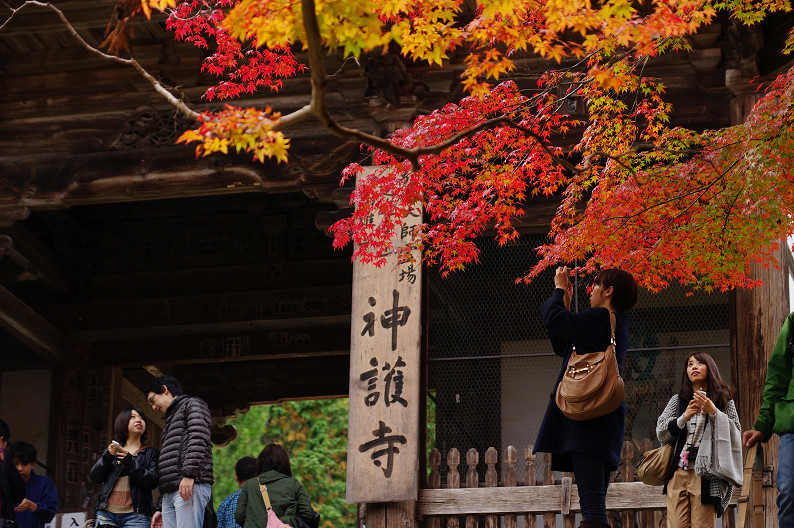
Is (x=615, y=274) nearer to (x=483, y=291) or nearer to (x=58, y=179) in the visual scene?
(x=483, y=291)

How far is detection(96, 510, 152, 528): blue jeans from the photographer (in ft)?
25.4

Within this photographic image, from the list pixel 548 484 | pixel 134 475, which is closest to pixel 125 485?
pixel 134 475

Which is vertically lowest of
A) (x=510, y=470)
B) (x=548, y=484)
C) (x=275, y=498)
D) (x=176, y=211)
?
(x=275, y=498)

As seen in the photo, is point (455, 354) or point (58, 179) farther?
point (58, 179)

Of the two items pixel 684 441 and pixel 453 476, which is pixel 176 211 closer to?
pixel 453 476

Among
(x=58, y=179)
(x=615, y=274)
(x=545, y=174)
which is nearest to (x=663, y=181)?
(x=545, y=174)

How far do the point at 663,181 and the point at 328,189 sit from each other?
355 centimetres

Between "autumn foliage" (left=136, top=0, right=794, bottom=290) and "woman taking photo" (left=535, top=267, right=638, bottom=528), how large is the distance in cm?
99

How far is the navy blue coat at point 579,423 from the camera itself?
586 cm

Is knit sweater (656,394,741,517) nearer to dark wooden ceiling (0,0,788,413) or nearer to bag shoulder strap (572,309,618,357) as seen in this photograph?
bag shoulder strap (572,309,618,357)

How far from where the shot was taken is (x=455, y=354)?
10.3 meters

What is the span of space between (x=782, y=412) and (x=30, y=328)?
9.81 metres

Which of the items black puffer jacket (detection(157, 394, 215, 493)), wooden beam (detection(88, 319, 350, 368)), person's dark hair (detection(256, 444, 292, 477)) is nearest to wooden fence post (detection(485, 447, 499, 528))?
person's dark hair (detection(256, 444, 292, 477))

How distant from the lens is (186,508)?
7570mm
